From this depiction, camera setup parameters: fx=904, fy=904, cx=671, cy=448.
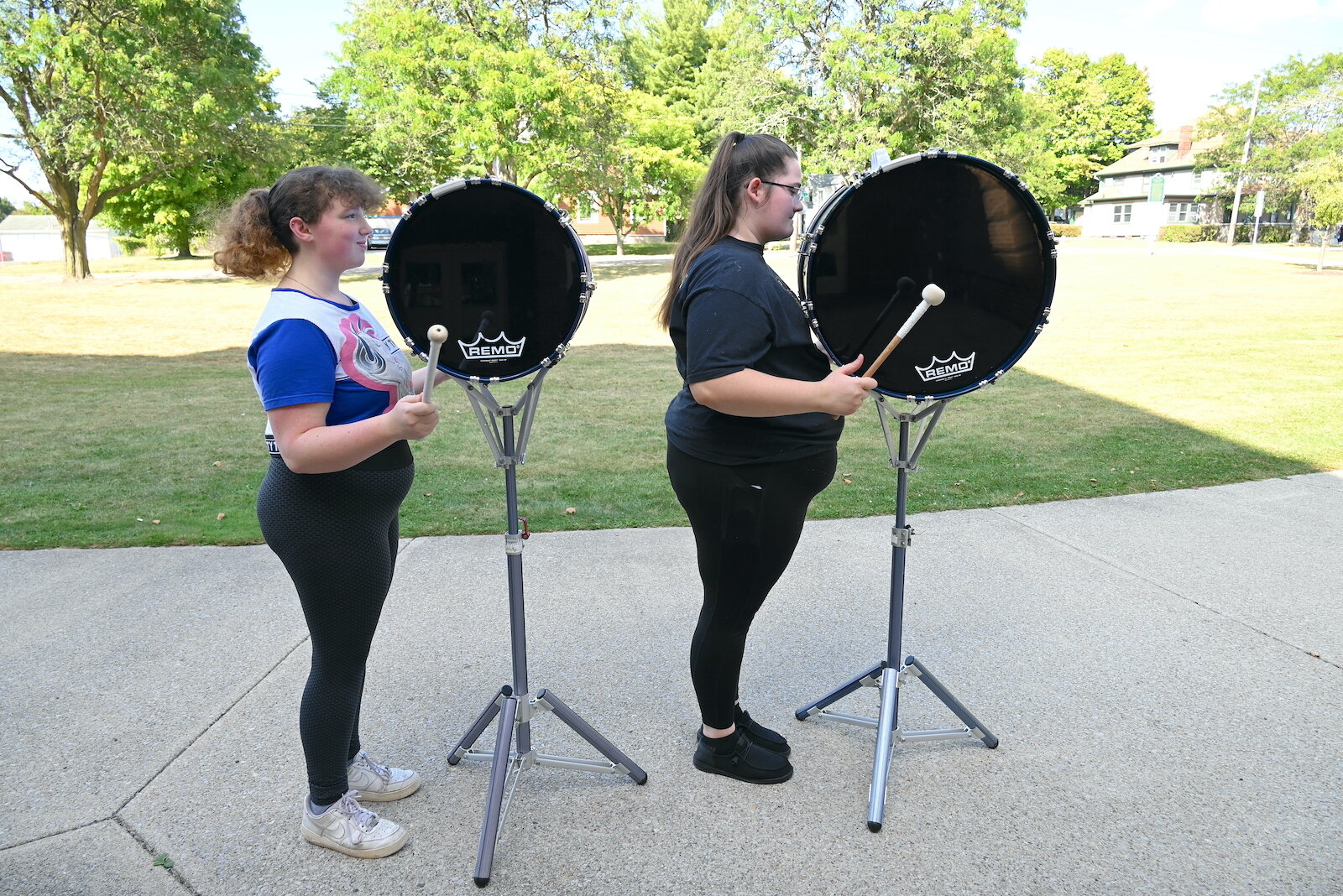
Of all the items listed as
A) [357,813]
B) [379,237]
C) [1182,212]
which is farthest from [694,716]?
[1182,212]

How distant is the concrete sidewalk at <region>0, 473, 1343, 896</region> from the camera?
2.46 metres

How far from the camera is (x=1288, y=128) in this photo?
3136 centimetres

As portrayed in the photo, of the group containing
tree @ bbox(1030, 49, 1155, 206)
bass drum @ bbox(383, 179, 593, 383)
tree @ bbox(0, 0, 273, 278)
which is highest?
tree @ bbox(1030, 49, 1155, 206)

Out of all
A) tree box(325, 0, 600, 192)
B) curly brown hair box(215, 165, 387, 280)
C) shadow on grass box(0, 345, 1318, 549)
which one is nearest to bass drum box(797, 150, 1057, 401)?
curly brown hair box(215, 165, 387, 280)

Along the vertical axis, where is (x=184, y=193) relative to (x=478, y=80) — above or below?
below

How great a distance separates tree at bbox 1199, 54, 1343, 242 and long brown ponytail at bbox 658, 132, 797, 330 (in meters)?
27.9

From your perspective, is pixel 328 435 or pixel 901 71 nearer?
pixel 328 435

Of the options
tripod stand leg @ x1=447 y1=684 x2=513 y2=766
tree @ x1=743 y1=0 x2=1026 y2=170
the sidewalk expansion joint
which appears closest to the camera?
tripod stand leg @ x1=447 y1=684 x2=513 y2=766

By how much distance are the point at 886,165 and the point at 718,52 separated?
49.9m

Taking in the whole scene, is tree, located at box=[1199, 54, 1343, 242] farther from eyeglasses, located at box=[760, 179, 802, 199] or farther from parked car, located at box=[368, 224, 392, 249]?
eyeglasses, located at box=[760, 179, 802, 199]

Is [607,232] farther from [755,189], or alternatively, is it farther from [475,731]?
[755,189]

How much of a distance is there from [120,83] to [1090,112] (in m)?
70.0

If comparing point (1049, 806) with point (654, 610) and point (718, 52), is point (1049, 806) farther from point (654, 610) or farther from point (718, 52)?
point (718, 52)

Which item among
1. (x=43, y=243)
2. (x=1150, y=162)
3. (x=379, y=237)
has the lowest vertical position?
(x=43, y=243)
